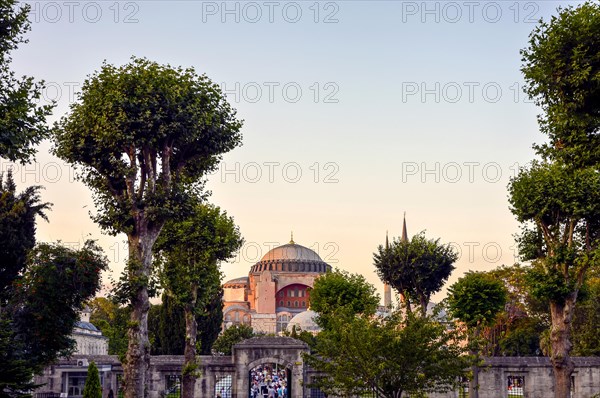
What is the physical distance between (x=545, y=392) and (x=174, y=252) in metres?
20.2

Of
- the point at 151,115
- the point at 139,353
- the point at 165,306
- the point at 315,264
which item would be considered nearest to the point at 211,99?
the point at 151,115

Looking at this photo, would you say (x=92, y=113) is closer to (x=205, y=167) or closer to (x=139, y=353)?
(x=205, y=167)

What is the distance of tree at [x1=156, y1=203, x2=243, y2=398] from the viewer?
3347cm

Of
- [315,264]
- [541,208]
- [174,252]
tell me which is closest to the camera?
→ [541,208]

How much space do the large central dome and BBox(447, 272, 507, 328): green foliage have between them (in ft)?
359

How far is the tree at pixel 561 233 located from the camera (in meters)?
28.2

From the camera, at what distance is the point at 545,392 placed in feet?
120

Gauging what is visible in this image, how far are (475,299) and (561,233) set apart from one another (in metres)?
15.9

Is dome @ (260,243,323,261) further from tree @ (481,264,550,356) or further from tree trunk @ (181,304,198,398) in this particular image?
tree trunk @ (181,304,198,398)

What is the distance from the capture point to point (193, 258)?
A: 35.8 m

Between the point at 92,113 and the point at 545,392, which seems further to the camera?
the point at 545,392

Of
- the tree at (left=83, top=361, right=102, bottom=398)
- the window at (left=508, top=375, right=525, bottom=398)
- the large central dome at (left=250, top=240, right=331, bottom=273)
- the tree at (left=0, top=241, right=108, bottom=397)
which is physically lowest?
the window at (left=508, top=375, right=525, bottom=398)

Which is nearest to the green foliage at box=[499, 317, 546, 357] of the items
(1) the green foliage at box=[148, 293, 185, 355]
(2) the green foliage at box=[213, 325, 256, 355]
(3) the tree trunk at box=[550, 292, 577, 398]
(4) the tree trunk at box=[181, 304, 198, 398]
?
(1) the green foliage at box=[148, 293, 185, 355]

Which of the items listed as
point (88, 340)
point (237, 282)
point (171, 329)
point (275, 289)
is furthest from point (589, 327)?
point (237, 282)
